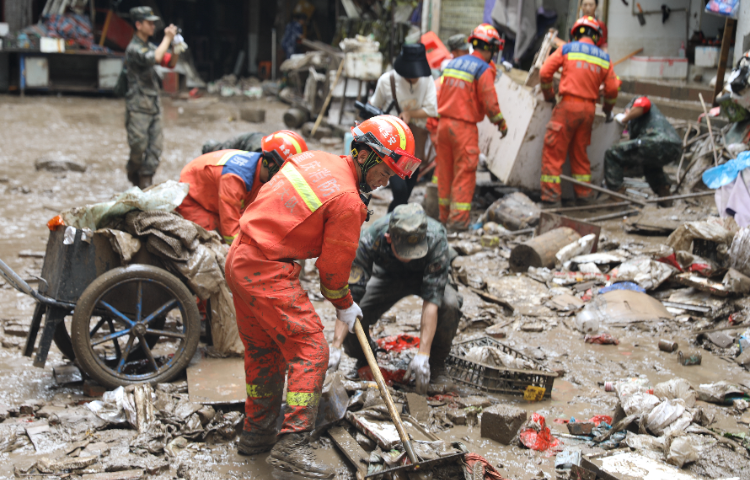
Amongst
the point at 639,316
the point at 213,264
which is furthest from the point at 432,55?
the point at 213,264

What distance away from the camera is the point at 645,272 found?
17.5ft

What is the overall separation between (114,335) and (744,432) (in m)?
3.37

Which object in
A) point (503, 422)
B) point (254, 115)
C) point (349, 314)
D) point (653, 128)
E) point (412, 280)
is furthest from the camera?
point (254, 115)

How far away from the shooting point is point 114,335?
3.54m

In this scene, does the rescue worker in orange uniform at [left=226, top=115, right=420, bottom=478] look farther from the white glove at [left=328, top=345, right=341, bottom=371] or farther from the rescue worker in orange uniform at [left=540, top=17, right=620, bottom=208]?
the rescue worker in orange uniform at [left=540, top=17, right=620, bottom=208]

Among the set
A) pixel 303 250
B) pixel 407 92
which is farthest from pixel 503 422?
pixel 407 92

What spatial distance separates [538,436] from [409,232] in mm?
1239

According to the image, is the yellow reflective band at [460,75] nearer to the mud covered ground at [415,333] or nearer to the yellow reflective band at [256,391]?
the mud covered ground at [415,333]

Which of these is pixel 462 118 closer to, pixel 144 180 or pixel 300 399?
pixel 144 180

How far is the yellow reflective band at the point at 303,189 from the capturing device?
272 cm

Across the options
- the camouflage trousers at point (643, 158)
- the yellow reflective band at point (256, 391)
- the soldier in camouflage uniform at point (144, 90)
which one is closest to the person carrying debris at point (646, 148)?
the camouflage trousers at point (643, 158)

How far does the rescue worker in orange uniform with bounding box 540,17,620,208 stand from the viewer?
696 cm

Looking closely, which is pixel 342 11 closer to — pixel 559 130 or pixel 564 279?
pixel 559 130

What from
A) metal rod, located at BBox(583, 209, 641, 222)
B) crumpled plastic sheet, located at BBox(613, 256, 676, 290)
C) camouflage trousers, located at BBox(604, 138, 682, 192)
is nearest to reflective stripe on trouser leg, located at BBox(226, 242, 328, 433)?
crumpled plastic sheet, located at BBox(613, 256, 676, 290)
